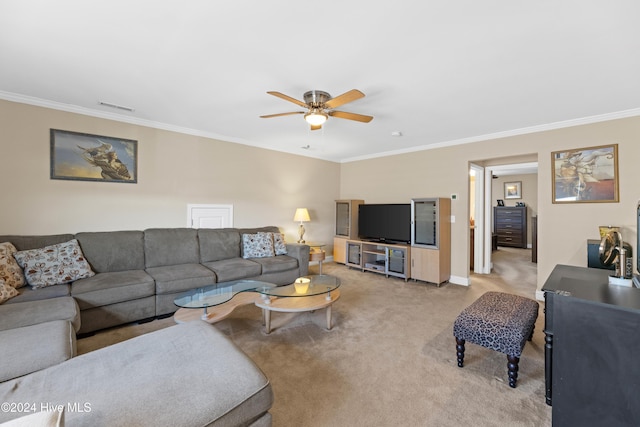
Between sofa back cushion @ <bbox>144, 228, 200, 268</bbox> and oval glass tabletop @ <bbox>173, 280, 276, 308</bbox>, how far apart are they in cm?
82

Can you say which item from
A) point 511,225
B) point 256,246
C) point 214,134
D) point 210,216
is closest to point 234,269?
point 256,246

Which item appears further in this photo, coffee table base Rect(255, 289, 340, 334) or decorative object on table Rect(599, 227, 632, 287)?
coffee table base Rect(255, 289, 340, 334)

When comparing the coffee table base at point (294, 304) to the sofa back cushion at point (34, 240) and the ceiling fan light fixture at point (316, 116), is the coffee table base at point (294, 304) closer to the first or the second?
the ceiling fan light fixture at point (316, 116)

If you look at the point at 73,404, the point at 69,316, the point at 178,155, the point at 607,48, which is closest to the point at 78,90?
the point at 178,155

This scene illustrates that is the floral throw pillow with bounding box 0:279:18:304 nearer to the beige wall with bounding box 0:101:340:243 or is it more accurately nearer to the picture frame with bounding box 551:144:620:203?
the beige wall with bounding box 0:101:340:243

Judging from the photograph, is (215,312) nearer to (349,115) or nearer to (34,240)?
(34,240)

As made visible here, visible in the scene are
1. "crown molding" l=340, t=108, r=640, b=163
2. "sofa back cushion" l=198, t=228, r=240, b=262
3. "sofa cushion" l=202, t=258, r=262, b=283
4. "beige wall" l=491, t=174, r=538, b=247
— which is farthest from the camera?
"beige wall" l=491, t=174, r=538, b=247

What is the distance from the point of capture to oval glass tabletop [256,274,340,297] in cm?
265

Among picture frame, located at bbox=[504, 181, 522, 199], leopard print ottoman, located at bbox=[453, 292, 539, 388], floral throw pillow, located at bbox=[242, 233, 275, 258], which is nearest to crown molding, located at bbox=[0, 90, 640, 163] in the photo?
floral throw pillow, located at bbox=[242, 233, 275, 258]

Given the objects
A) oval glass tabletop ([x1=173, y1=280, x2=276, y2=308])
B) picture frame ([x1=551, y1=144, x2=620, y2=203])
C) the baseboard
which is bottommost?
the baseboard

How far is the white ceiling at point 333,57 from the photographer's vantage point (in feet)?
5.28

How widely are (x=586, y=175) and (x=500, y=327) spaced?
278 cm

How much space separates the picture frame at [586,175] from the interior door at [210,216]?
186 inches

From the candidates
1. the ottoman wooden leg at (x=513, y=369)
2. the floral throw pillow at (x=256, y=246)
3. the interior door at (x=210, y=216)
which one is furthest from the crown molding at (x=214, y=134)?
the ottoman wooden leg at (x=513, y=369)
